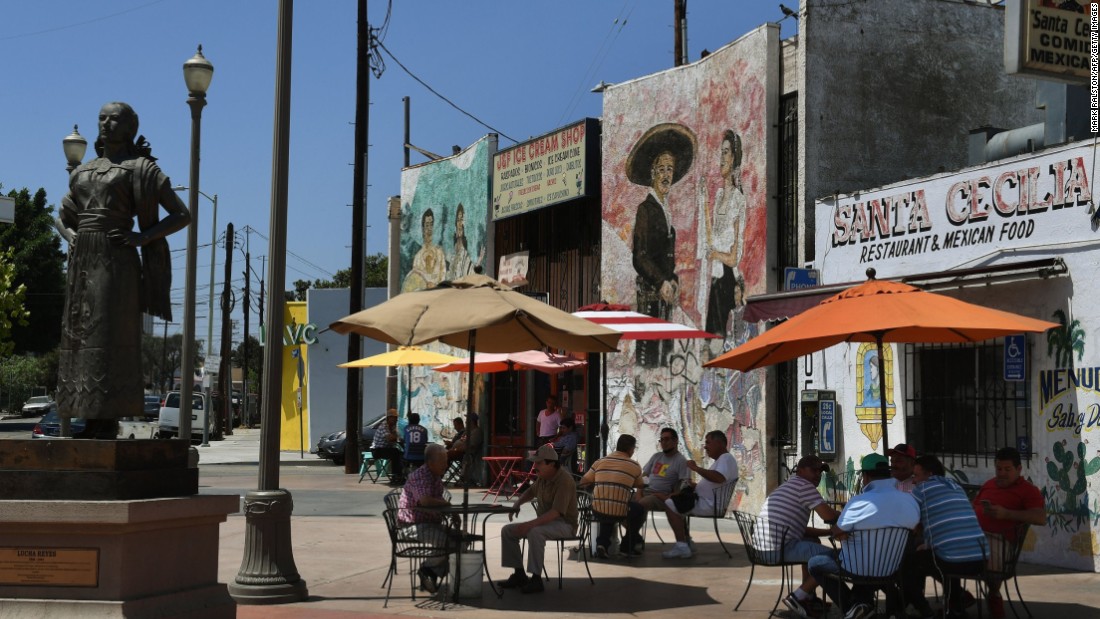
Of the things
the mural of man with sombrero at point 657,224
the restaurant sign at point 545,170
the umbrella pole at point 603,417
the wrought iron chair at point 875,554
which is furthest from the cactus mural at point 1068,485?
the restaurant sign at point 545,170

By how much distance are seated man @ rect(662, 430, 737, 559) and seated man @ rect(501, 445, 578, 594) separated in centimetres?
229

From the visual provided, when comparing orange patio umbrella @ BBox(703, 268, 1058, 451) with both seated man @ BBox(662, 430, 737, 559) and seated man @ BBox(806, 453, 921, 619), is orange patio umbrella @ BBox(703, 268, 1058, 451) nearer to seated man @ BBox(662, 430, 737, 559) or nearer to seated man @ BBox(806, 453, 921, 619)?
seated man @ BBox(806, 453, 921, 619)

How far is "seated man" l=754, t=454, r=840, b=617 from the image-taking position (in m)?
9.65

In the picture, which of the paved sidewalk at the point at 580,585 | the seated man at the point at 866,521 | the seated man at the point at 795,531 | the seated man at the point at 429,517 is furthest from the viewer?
the seated man at the point at 429,517

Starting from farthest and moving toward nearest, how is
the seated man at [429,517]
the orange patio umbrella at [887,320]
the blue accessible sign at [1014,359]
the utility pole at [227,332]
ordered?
the utility pole at [227,332]
the blue accessible sign at [1014,359]
the seated man at [429,517]
the orange patio umbrella at [887,320]

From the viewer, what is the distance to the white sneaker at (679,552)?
13133 millimetres

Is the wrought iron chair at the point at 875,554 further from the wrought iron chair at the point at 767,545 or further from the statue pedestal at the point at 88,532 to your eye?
the statue pedestal at the point at 88,532

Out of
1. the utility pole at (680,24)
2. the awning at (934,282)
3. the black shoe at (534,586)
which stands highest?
the utility pole at (680,24)

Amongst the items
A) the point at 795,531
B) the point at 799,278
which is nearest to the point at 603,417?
the point at 799,278

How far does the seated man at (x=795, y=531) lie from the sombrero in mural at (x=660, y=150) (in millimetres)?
10165

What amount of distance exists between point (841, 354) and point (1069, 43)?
556 cm

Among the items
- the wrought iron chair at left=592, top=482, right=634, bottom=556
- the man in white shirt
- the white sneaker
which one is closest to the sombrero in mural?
the man in white shirt

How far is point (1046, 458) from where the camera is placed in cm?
1285

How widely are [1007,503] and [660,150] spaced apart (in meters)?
11.0
